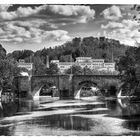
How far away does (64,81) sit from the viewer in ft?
61.7

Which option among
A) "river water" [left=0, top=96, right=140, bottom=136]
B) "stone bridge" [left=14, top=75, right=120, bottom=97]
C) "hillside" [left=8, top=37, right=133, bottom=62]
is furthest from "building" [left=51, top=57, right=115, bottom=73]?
"river water" [left=0, top=96, right=140, bottom=136]

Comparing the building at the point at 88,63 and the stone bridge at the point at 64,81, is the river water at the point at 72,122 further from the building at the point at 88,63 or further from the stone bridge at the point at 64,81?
the stone bridge at the point at 64,81

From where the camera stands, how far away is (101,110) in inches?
494

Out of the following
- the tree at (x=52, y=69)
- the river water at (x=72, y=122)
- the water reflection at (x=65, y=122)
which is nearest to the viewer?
the river water at (x=72, y=122)

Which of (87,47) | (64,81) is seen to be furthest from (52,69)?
(87,47)

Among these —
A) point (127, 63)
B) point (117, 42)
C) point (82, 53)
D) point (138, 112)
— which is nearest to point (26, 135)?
point (117, 42)

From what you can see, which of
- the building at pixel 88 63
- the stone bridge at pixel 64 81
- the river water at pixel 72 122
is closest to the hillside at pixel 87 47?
the building at pixel 88 63

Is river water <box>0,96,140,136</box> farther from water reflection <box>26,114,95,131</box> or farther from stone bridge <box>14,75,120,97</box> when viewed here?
stone bridge <box>14,75,120,97</box>

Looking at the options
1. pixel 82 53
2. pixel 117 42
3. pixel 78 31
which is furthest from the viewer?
pixel 82 53

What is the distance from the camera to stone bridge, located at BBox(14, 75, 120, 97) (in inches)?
717

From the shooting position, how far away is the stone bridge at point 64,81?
1822 centimetres

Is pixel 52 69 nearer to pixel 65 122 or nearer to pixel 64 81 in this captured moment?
pixel 64 81

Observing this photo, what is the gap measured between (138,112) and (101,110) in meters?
1.13

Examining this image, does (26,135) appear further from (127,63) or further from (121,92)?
(121,92)
